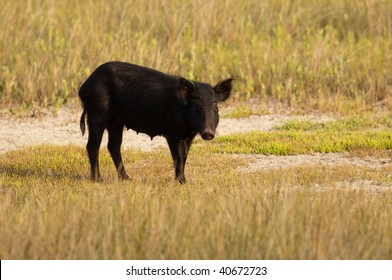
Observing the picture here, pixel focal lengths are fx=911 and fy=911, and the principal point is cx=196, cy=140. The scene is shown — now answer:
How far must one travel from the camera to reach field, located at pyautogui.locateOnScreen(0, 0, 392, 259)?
20.9 ft

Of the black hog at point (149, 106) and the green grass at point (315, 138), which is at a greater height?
the black hog at point (149, 106)

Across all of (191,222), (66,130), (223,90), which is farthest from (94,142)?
(66,130)

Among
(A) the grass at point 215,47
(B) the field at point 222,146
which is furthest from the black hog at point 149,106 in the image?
(A) the grass at point 215,47

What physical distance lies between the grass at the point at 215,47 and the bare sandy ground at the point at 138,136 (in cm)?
40

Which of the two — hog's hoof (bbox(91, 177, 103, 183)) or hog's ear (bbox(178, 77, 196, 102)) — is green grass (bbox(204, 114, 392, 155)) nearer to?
hog's hoof (bbox(91, 177, 103, 183))

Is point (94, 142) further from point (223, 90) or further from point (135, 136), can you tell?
point (135, 136)

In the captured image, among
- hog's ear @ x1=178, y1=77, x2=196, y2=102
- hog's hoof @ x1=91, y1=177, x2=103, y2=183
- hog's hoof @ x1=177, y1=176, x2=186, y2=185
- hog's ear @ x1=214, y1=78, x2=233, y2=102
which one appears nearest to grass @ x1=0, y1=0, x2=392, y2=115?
hog's hoof @ x1=91, y1=177, x2=103, y2=183

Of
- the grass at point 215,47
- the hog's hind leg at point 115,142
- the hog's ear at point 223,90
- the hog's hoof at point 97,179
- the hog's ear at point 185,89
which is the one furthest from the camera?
the grass at point 215,47

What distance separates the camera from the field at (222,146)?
6383 mm

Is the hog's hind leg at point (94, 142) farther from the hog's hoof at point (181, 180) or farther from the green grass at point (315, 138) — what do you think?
the green grass at point (315, 138)

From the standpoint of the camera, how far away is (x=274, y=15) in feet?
59.7
